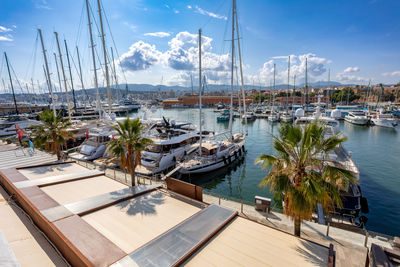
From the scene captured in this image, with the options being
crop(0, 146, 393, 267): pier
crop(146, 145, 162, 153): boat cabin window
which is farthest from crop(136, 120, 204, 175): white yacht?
crop(0, 146, 393, 267): pier

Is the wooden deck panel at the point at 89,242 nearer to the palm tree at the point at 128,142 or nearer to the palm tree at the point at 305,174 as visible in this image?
the palm tree at the point at 128,142

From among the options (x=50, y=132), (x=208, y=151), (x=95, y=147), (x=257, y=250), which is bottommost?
(x=208, y=151)

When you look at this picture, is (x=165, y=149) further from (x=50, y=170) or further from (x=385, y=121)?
(x=385, y=121)

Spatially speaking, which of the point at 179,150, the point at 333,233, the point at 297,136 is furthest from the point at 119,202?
the point at 179,150

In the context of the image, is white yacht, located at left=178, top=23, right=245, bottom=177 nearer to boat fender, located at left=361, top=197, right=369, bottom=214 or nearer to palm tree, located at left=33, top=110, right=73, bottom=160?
palm tree, located at left=33, top=110, right=73, bottom=160

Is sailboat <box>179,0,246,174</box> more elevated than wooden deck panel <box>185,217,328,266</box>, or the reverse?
wooden deck panel <box>185,217,328,266</box>

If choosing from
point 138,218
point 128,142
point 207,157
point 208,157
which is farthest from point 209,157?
point 138,218

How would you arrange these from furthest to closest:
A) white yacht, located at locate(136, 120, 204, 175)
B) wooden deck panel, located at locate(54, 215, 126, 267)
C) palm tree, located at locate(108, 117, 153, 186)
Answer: white yacht, located at locate(136, 120, 204, 175), palm tree, located at locate(108, 117, 153, 186), wooden deck panel, located at locate(54, 215, 126, 267)

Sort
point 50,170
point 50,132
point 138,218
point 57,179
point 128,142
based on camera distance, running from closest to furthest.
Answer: point 138,218
point 57,179
point 128,142
point 50,170
point 50,132

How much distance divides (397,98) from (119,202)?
169801 millimetres

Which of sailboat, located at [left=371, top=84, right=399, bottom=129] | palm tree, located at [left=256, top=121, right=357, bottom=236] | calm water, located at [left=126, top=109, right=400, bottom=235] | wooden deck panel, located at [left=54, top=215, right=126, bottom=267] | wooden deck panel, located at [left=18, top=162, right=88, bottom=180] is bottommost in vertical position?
calm water, located at [left=126, top=109, right=400, bottom=235]

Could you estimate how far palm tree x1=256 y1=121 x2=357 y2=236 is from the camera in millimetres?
7207

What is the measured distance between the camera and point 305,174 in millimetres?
7820

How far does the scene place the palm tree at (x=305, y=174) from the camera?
23.6 feet
